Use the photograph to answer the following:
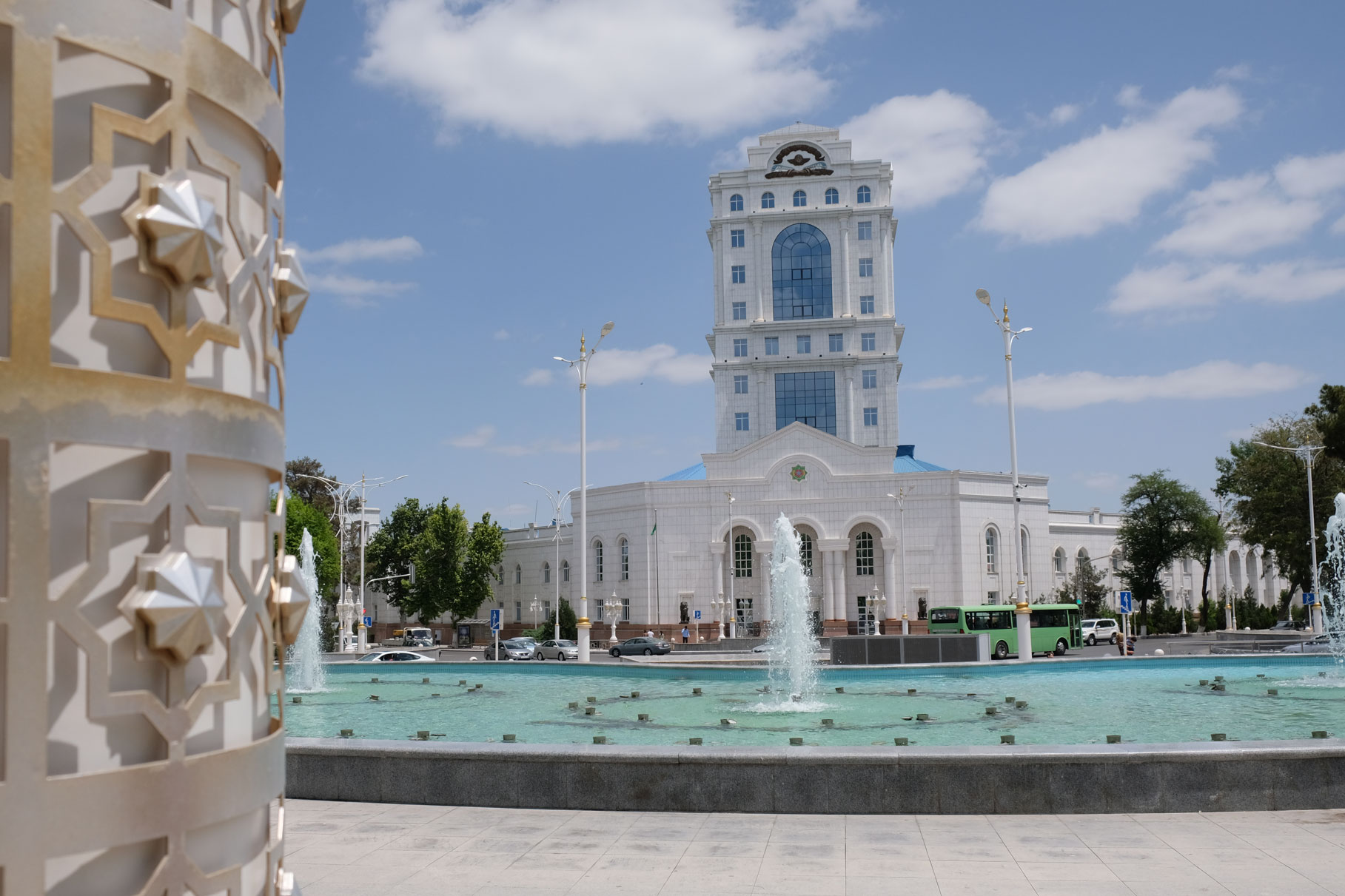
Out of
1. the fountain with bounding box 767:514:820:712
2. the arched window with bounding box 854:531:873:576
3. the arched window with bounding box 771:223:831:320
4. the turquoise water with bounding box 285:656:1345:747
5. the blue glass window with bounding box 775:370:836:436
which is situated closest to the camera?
the turquoise water with bounding box 285:656:1345:747

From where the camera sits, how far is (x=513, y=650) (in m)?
56.0

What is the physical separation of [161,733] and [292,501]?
70214mm

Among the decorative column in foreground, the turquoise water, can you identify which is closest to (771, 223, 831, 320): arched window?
the turquoise water

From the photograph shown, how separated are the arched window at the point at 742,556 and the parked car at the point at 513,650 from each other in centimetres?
1703

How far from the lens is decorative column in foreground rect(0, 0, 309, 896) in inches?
102

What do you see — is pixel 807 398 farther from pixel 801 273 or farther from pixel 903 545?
pixel 903 545

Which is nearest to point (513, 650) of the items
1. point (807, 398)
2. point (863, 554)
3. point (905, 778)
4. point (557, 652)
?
point (557, 652)

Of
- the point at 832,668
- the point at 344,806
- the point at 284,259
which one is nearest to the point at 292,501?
the point at 832,668

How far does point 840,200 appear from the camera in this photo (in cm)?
8506

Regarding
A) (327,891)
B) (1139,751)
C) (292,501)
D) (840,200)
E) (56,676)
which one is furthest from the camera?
(840,200)

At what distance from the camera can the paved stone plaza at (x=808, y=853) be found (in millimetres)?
8570

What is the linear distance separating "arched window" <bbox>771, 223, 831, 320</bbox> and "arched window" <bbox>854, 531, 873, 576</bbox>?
64.7 ft

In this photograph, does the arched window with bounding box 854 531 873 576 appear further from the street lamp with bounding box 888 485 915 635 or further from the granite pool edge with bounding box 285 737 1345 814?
the granite pool edge with bounding box 285 737 1345 814

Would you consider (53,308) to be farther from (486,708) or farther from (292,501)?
(292,501)
